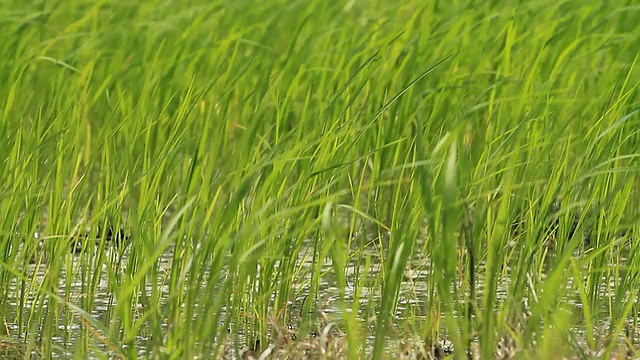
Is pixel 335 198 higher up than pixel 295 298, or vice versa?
pixel 335 198

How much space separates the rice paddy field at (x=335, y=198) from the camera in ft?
8.92

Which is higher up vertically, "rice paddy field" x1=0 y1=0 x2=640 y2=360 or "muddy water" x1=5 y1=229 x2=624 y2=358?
"rice paddy field" x1=0 y1=0 x2=640 y2=360

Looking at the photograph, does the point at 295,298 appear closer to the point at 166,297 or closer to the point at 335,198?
the point at 166,297

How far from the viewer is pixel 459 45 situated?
15.1 feet

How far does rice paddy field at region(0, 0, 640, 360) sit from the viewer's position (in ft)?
8.92

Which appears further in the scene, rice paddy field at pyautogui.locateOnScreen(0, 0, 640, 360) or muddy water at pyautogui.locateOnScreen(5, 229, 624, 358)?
muddy water at pyautogui.locateOnScreen(5, 229, 624, 358)

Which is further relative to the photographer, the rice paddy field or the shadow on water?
the shadow on water

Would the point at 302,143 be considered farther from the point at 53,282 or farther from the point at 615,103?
the point at 615,103

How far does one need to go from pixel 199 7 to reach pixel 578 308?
2.44m

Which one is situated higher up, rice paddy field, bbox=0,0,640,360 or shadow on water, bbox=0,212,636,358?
rice paddy field, bbox=0,0,640,360

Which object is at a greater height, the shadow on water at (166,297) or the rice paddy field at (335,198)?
the rice paddy field at (335,198)

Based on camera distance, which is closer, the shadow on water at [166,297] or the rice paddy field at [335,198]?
the rice paddy field at [335,198]

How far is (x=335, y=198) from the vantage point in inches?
123

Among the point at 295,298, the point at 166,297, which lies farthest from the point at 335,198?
the point at 166,297
